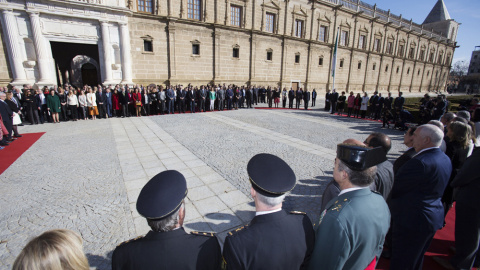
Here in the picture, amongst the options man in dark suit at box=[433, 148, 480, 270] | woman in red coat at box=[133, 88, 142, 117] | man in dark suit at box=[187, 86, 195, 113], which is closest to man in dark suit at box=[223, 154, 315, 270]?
man in dark suit at box=[433, 148, 480, 270]

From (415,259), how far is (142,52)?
63.5 ft

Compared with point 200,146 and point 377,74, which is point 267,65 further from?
point 377,74

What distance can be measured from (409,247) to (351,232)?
1663mm

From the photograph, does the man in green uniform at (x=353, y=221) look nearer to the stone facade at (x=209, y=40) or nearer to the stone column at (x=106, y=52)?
the stone column at (x=106, y=52)

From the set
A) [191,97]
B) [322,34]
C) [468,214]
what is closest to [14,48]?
[191,97]

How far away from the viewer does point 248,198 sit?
165 inches

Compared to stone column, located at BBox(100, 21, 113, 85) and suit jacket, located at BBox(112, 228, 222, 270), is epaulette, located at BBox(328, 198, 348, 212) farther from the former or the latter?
stone column, located at BBox(100, 21, 113, 85)

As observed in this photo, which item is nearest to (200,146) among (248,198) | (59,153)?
(248,198)

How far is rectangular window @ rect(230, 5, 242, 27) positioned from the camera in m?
21.2

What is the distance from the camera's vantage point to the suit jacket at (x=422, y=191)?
2.28 meters

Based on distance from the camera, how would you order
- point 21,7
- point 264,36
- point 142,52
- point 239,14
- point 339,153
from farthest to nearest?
1. point 264,36
2. point 239,14
3. point 142,52
4. point 21,7
5. point 339,153

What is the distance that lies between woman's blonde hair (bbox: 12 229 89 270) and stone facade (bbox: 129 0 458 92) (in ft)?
60.0

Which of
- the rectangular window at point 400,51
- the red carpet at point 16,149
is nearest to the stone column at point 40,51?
the red carpet at point 16,149

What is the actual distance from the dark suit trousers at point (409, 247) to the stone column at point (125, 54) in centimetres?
1763
